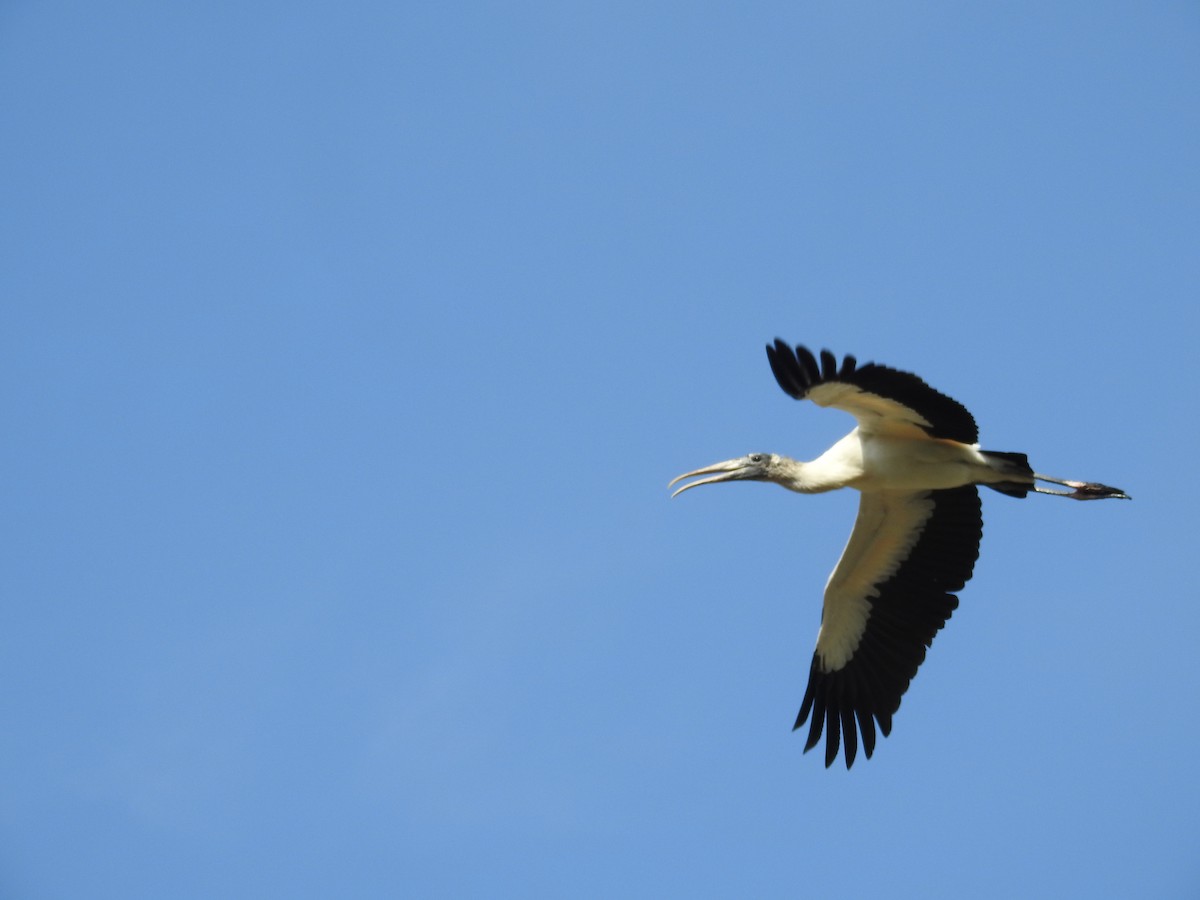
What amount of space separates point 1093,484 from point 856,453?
252 centimetres

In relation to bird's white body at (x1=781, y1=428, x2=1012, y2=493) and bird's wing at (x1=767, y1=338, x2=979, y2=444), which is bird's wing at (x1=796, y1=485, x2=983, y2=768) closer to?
bird's white body at (x1=781, y1=428, x2=1012, y2=493)

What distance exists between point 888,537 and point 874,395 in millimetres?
2613

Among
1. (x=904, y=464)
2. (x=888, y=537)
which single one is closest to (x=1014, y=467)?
(x=904, y=464)

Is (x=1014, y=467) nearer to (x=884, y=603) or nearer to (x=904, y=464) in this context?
(x=904, y=464)

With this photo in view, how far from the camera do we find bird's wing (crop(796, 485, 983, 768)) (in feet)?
46.0

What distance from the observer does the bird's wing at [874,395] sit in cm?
1142

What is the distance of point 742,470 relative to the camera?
1388 cm

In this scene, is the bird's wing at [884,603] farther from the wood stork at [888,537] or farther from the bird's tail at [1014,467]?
the bird's tail at [1014,467]

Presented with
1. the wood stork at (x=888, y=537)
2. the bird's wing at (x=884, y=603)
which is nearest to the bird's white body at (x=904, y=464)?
the wood stork at (x=888, y=537)

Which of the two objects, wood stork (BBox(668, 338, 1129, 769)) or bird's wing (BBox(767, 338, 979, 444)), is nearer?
bird's wing (BBox(767, 338, 979, 444))

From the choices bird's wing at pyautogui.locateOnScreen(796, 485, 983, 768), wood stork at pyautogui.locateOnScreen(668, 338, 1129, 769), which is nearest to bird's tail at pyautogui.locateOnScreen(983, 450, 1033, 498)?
wood stork at pyautogui.locateOnScreen(668, 338, 1129, 769)

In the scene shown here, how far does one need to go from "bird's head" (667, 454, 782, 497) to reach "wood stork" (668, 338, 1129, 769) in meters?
0.01

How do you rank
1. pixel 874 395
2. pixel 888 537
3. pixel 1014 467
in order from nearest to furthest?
pixel 874 395 → pixel 1014 467 → pixel 888 537

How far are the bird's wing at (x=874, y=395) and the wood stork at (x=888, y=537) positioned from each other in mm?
25
